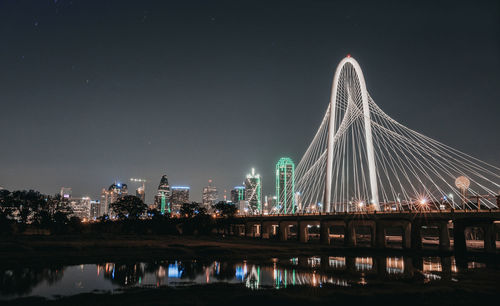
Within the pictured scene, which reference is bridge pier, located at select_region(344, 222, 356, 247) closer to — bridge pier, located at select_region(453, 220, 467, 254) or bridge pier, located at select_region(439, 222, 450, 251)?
bridge pier, located at select_region(439, 222, 450, 251)

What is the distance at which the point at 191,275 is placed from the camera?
118 feet

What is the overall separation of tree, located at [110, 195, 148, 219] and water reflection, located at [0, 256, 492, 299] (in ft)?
317

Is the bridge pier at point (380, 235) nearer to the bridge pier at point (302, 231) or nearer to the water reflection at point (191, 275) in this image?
the bridge pier at point (302, 231)

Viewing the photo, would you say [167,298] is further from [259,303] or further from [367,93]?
[367,93]

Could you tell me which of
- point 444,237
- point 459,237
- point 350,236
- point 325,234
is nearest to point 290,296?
point 459,237

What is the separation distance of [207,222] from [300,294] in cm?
9241

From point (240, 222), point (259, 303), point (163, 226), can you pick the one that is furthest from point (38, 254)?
point (240, 222)

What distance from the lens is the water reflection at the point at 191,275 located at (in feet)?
96.6

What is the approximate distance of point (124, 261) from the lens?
149ft

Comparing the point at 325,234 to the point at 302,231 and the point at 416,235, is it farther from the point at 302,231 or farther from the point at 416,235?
the point at 416,235

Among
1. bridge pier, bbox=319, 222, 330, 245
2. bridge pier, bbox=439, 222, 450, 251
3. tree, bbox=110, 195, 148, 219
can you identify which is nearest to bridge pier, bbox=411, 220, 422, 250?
bridge pier, bbox=439, 222, 450, 251

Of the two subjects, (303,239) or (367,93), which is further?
(303,239)

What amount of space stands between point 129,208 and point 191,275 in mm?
109266

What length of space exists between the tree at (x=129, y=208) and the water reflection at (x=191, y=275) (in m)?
96.7
